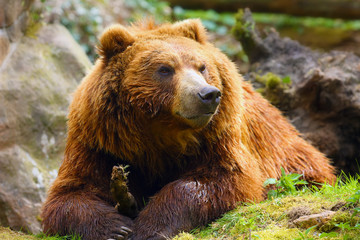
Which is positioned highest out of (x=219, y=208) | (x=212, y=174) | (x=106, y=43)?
(x=106, y=43)

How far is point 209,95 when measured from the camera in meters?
4.26

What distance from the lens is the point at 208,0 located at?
14.6 metres

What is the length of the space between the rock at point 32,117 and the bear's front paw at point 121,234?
223cm

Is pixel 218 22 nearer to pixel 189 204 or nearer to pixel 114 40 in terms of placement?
pixel 114 40

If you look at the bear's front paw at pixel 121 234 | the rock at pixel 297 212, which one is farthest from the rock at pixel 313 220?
the bear's front paw at pixel 121 234

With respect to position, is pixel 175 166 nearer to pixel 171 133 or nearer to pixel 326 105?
pixel 171 133

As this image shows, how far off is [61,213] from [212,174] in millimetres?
1564

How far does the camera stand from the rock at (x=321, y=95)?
7254mm

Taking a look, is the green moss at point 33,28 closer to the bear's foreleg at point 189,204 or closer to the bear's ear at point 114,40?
the bear's ear at point 114,40

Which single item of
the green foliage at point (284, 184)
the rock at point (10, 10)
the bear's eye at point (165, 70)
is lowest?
the green foliage at point (284, 184)

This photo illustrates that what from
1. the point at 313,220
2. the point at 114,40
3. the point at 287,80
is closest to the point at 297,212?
the point at 313,220

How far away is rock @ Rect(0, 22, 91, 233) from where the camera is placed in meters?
6.46

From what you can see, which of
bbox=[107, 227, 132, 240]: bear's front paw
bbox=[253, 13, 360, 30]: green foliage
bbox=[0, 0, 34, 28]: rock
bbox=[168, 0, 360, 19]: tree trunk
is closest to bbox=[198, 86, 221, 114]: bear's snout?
bbox=[107, 227, 132, 240]: bear's front paw

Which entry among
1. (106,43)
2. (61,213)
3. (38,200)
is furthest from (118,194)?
(38,200)
